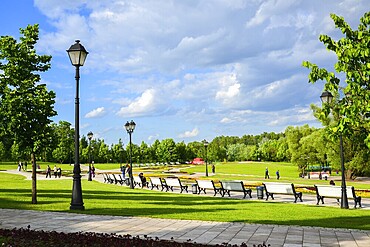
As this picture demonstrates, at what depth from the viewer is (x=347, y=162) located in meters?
52.4

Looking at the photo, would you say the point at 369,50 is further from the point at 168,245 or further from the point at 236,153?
the point at 236,153

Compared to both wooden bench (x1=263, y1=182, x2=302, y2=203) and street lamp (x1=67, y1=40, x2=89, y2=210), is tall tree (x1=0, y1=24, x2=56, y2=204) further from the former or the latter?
wooden bench (x1=263, y1=182, x2=302, y2=203)

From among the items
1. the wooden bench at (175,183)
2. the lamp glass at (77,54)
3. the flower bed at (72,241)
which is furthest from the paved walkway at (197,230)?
the wooden bench at (175,183)

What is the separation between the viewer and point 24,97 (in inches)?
614

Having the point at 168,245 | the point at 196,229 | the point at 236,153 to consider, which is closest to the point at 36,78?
the point at 196,229

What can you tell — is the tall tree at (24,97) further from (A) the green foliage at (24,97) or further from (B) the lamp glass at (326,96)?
(B) the lamp glass at (326,96)

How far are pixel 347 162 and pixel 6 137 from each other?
46946 millimetres

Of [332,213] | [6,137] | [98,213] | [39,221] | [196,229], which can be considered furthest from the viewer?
[6,137]

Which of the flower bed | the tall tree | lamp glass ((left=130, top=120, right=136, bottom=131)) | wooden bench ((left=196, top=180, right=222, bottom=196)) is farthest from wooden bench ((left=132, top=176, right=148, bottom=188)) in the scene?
the flower bed

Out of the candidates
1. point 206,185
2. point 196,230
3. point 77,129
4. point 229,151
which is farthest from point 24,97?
point 229,151

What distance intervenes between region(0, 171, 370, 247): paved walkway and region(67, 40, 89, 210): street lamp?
113 cm

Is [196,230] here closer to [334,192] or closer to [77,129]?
[77,129]

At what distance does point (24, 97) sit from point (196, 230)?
945 cm

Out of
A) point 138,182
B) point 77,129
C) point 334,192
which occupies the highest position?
point 77,129
